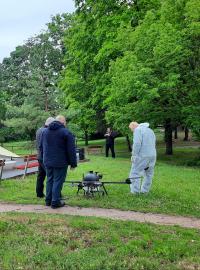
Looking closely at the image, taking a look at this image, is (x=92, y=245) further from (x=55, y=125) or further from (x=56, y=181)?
(x=55, y=125)

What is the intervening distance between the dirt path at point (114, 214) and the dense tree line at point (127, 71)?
12.0 meters

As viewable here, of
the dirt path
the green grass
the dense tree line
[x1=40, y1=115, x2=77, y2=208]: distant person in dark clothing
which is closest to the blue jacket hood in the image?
[x1=40, y1=115, x2=77, y2=208]: distant person in dark clothing

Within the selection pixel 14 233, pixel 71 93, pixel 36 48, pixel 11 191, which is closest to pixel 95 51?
pixel 71 93

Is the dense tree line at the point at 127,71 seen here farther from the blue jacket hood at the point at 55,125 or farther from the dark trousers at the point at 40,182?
the blue jacket hood at the point at 55,125

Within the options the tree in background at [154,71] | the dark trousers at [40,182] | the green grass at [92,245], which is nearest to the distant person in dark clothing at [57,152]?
the green grass at [92,245]

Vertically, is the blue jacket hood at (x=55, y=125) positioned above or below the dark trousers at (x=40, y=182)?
above

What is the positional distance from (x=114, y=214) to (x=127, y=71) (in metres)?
13.6

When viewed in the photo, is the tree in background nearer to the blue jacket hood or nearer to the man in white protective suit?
the man in white protective suit

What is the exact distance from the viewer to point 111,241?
281 inches

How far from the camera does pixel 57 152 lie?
31.6 ft

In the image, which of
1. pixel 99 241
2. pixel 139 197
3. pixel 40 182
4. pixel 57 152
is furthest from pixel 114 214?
pixel 40 182

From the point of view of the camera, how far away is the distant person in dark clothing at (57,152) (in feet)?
31.6

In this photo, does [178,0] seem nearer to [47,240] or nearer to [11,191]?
[11,191]

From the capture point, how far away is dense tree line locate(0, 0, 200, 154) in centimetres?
2175
